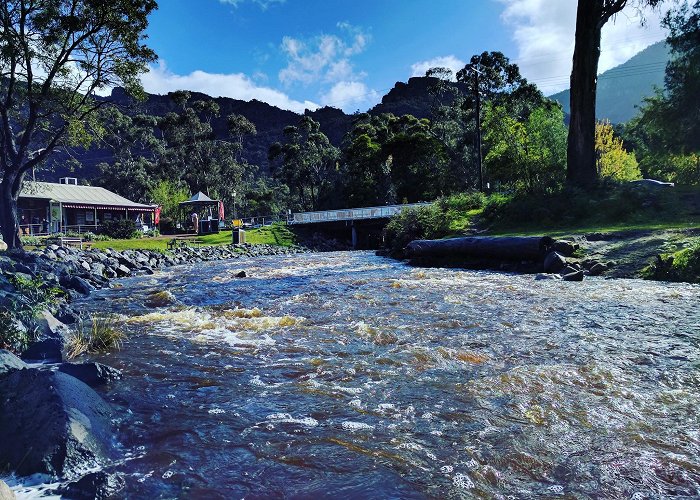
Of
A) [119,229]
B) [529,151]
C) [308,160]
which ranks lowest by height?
[119,229]

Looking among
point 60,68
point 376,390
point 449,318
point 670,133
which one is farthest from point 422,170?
point 376,390

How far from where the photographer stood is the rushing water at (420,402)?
2.87 metres

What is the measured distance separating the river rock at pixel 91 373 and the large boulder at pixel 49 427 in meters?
1.04

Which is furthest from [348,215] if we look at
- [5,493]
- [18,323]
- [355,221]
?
[5,493]

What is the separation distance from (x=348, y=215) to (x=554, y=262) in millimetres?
33225

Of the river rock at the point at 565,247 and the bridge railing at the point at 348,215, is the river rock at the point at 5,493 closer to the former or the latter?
the river rock at the point at 565,247

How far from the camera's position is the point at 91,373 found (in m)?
4.86

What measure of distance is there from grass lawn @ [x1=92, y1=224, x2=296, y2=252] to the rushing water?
24.0 m

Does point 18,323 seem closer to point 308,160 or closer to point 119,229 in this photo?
point 119,229

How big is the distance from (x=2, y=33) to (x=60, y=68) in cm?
248

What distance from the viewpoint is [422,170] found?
54.9m

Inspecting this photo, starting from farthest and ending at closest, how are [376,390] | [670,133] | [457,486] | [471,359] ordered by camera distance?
[670,133] < [471,359] < [376,390] < [457,486]

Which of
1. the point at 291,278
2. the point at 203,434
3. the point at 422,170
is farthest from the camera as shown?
the point at 422,170

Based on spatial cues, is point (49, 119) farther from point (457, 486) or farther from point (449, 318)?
point (457, 486)
